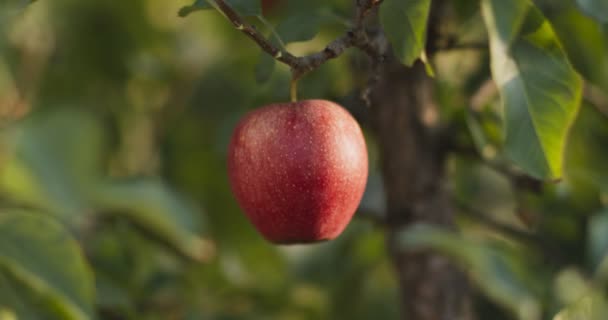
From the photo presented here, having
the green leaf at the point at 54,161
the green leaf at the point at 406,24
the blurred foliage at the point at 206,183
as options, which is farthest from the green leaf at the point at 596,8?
the green leaf at the point at 54,161

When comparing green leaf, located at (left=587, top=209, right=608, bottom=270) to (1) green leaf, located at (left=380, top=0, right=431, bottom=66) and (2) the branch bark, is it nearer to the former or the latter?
(2) the branch bark

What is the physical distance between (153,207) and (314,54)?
24.9 inches

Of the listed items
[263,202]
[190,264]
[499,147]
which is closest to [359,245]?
[190,264]

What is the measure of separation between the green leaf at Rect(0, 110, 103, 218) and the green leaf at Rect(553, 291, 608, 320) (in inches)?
29.0

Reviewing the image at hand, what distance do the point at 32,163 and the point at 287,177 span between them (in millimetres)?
677

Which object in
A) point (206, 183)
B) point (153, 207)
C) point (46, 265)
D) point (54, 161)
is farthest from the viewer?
point (206, 183)

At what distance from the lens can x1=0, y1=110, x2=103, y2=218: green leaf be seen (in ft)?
4.78

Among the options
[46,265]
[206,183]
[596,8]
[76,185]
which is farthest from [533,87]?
[206,183]

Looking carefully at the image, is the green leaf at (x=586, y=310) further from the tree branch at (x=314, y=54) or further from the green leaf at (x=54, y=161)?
the green leaf at (x=54, y=161)

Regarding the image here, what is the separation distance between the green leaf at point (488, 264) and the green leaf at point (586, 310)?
40mm

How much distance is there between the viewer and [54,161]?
1572mm

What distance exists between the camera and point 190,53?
216 centimetres

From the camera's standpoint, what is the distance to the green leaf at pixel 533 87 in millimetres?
1002

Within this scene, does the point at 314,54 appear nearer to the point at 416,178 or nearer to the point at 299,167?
the point at 299,167
